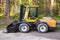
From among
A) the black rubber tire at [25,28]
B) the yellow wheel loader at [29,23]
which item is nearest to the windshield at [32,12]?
the yellow wheel loader at [29,23]

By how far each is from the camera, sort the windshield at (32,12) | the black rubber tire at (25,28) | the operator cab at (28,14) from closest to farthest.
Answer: the black rubber tire at (25,28), the operator cab at (28,14), the windshield at (32,12)

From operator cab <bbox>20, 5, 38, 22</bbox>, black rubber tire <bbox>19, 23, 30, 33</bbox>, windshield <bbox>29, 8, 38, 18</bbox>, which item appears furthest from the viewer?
windshield <bbox>29, 8, 38, 18</bbox>

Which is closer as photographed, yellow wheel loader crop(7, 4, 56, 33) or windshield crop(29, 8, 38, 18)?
yellow wheel loader crop(7, 4, 56, 33)

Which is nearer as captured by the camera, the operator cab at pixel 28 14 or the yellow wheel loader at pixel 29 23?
the yellow wheel loader at pixel 29 23

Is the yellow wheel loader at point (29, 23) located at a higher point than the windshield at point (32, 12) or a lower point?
lower

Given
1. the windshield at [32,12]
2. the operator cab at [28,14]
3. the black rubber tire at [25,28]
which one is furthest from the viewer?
the windshield at [32,12]

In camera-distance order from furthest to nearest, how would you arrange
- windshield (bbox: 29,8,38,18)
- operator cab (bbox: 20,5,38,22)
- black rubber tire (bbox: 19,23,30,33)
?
1. windshield (bbox: 29,8,38,18)
2. operator cab (bbox: 20,5,38,22)
3. black rubber tire (bbox: 19,23,30,33)

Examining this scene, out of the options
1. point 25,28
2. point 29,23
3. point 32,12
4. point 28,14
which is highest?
point 32,12

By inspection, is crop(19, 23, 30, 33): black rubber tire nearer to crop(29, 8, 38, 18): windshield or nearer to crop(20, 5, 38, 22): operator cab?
crop(20, 5, 38, 22): operator cab

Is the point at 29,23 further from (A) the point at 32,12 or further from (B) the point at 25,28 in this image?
(A) the point at 32,12

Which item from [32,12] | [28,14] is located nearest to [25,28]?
[28,14]

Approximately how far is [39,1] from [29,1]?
1547 mm

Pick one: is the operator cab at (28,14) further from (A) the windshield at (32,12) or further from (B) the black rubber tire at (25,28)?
(B) the black rubber tire at (25,28)

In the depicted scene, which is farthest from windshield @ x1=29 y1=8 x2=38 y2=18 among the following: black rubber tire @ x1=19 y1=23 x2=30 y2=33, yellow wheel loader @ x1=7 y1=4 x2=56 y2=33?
black rubber tire @ x1=19 y1=23 x2=30 y2=33
